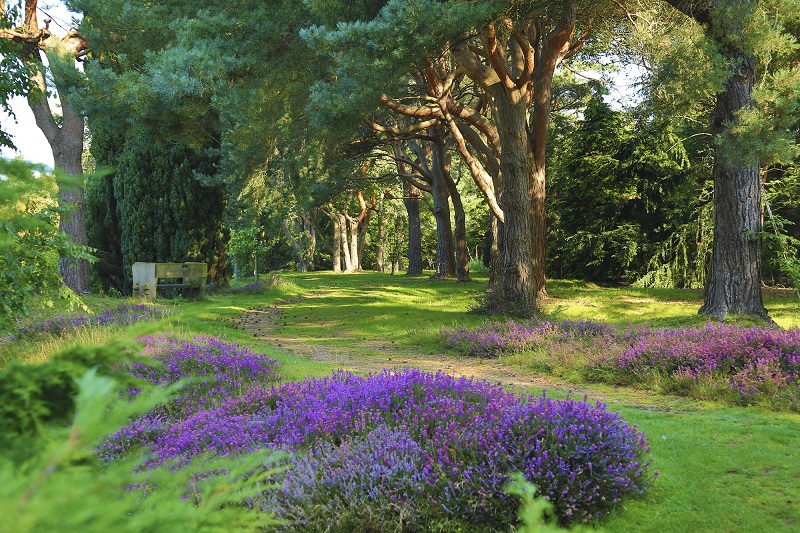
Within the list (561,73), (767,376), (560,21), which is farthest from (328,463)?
(561,73)

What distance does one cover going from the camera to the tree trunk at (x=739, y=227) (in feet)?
42.4

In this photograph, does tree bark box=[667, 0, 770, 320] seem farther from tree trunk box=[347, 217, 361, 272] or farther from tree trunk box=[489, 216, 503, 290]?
tree trunk box=[347, 217, 361, 272]

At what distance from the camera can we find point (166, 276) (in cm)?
1847

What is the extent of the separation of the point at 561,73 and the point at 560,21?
11.3 meters

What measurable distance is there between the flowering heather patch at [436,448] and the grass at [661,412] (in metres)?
0.33

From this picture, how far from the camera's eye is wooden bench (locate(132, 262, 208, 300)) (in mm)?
18250

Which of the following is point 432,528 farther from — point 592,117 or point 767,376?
point 592,117

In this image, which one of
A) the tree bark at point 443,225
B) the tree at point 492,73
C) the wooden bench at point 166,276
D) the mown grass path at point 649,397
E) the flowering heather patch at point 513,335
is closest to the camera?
the mown grass path at point 649,397

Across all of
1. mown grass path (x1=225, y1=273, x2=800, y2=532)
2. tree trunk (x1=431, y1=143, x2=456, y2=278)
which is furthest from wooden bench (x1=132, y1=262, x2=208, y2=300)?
tree trunk (x1=431, y1=143, x2=456, y2=278)

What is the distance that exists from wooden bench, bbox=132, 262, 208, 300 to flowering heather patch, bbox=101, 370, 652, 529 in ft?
44.9

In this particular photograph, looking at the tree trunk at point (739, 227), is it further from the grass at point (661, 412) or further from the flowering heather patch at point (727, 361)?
the flowering heather patch at point (727, 361)

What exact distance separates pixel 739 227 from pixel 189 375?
36.7 feet

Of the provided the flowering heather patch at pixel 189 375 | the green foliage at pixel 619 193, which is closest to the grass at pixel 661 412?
the flowering heather patch at pixel 189 375

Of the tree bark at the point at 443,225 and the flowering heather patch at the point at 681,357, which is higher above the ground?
the tree bark at the point at 443,225
